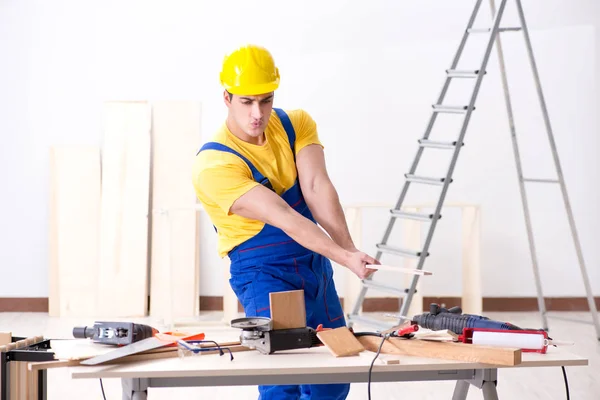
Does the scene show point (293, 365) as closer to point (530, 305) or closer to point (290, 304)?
point (290, 304)

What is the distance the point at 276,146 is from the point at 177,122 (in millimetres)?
4240

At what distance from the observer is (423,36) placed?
24.3 ft

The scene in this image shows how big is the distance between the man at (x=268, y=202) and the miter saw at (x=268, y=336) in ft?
0.98

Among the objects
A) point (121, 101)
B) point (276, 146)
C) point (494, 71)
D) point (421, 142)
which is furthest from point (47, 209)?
point (276, 146)

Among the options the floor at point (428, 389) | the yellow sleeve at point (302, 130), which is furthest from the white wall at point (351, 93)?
the yellow sleeve at point (302, 130)

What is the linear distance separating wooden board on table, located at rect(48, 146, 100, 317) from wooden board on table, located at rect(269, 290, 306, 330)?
490 centimetres

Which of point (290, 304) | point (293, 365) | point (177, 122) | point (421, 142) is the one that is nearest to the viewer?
point (293, 365)

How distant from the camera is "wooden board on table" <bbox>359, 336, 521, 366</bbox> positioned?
249 cm

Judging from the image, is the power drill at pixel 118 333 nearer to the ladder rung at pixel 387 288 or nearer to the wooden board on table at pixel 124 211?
the ladder rung at pixel 387 288

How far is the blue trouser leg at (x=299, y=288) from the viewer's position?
3023 mm

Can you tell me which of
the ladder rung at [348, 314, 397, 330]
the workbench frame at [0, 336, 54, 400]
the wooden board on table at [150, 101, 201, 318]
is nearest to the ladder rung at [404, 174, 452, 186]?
the ladder rung at [348, 314, 397, 330]

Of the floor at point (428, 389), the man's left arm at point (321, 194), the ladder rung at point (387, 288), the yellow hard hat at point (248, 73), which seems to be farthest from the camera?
the ladder rung at point (387, 288)

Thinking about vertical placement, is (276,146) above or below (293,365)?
above

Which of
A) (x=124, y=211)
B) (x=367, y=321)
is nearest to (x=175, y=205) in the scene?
(x=124, y=211)
